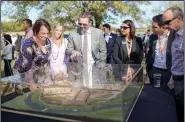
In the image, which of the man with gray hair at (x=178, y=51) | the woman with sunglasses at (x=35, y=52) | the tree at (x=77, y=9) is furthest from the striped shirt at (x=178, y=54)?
the tree at (x=77, y=9)

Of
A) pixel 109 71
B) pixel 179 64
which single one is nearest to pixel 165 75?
pixel 109 71

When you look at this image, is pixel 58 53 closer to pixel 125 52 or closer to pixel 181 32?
pixel 125 52

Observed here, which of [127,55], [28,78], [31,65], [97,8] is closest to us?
[28,78]

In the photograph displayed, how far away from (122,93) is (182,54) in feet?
2.10

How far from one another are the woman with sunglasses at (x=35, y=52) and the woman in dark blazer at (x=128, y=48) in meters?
0.99

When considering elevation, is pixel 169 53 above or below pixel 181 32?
below

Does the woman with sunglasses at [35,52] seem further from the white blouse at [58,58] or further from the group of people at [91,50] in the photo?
the white blouse at [58,58]

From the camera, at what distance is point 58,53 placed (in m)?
3.10

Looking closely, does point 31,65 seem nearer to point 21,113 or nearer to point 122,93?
point 21,113

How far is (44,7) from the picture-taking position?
12.9m

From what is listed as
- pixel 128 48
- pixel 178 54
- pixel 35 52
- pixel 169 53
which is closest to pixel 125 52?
pixel 128 48

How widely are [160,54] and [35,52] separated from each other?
1.38 meters

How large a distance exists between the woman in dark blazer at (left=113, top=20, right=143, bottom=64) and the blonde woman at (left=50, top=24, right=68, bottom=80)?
2.20ft

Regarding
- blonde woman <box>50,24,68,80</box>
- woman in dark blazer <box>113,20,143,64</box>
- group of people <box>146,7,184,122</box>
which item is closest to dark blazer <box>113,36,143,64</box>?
woman in dark blazer <box>113,20,143,64</box>
